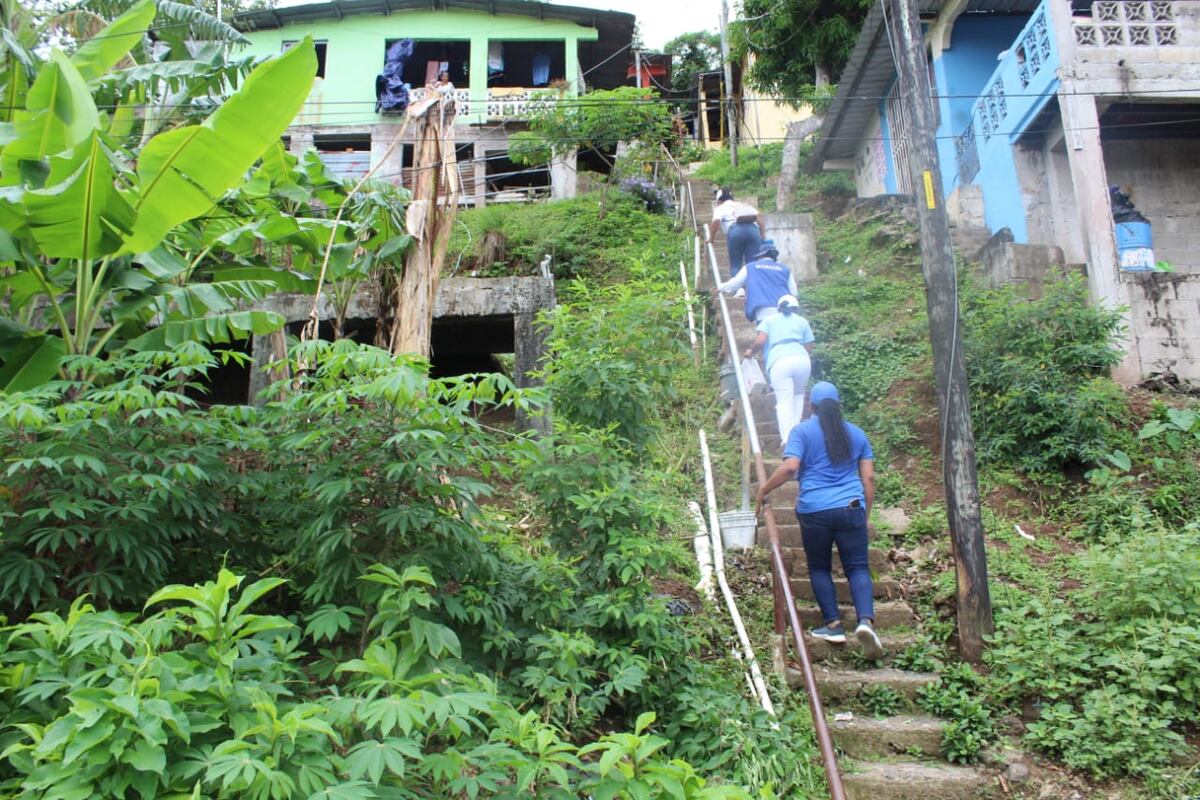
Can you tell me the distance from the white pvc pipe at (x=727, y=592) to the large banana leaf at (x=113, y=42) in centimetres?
605

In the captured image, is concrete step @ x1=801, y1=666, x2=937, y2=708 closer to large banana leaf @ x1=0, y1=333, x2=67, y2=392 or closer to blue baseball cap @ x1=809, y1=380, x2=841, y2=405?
blue baseball cap @ x1=809, y1=380, x2=841, y2=405

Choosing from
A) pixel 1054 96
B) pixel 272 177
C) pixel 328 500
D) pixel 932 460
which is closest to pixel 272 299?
pixel 272 177

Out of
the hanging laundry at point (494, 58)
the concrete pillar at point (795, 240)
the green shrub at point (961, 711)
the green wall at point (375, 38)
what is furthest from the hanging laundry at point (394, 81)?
the green shrub at point (961, 711)

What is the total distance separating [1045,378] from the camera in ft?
27.7

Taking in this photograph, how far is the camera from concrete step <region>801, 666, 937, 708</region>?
5414 mm

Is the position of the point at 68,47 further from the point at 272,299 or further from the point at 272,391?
the point at 272,391

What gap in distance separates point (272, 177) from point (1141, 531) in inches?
289

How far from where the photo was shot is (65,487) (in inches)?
168

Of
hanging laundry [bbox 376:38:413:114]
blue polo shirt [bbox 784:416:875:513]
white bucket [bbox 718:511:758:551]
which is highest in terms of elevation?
hanging laundry [bbox 376:38:413:114]

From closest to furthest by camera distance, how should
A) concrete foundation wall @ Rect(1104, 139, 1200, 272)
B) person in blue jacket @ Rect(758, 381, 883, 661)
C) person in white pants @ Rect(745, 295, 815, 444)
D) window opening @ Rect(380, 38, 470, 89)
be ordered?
person in blue jacket @ Rect(758, 381, 883, 661), person in white pants @ Rect(745, 295, 815, 444), concrete foundation wall @ Rect(1104, 139, 1200, 272), window opening @ Rect(380, 38, 470, 89)

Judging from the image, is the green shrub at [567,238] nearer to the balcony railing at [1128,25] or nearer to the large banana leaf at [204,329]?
the large banana leaf at [204,329]

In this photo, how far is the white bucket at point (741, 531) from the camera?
23.8ft

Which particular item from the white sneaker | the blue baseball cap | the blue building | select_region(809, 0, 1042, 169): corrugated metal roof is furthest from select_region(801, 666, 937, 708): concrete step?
select_region(809, 0, 1042, 169): corrugated metal roof

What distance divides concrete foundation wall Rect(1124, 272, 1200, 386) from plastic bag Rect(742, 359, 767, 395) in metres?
4.09
